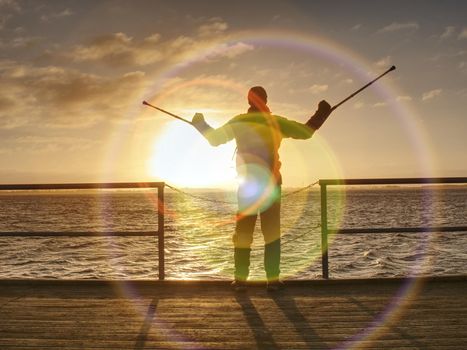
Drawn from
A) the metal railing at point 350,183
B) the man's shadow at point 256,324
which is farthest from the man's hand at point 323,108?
the man's shadow at point 256,324

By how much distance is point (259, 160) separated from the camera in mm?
6117

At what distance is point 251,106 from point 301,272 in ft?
36.4

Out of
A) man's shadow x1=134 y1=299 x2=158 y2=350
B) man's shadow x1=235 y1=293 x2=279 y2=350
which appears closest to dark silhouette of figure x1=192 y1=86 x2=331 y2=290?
man's shadow x1=235 y1=293 x2=279 y2=350

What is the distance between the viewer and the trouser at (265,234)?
619cm

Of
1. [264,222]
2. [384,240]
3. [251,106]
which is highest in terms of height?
[251,106]

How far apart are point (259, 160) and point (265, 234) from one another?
0.86m

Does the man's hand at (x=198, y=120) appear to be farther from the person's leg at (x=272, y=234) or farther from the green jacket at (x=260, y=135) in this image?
the person's leg at (x=272, y=234)

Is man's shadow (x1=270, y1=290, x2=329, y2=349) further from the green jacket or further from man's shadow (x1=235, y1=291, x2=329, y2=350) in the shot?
the green jacket

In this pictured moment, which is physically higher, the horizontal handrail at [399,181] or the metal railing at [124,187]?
the horizontal handrail at [399,181]

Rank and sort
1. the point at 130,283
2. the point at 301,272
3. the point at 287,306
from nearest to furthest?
the point at 287,306
the point at 130,283
the point at 301,272

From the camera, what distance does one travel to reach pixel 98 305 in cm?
559

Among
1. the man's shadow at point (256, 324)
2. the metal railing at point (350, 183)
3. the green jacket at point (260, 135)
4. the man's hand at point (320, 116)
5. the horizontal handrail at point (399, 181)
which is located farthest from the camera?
the horizontal handrail at point (399, 181)

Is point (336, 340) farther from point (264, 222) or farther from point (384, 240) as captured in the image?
point (384, 240)

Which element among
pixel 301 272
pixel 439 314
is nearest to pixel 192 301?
pixel 439 314
